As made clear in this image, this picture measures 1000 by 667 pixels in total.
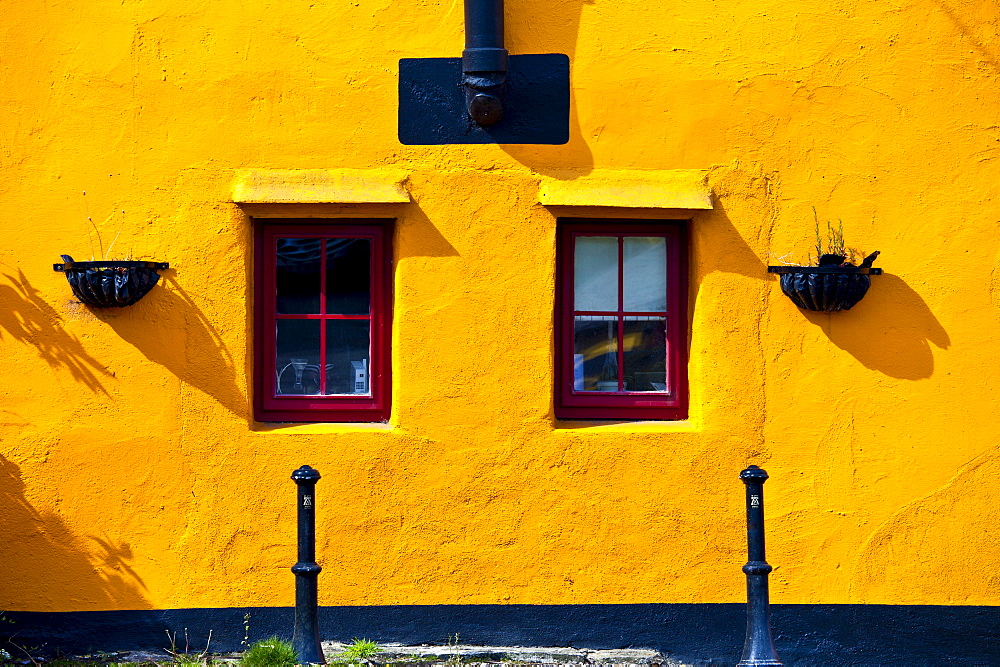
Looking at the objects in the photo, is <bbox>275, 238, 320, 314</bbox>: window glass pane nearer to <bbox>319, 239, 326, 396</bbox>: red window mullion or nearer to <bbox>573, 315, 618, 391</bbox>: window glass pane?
<bbox>319, 239, 326, 396</bbox>: red window mullion

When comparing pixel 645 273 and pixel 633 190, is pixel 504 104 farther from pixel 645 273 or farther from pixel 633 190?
pixel 645 273

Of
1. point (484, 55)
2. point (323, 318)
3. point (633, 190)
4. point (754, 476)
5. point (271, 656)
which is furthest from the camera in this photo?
point (323, 318)

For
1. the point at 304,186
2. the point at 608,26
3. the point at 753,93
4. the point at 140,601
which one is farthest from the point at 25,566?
the point at 753,93

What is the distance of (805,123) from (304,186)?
8.86 feet

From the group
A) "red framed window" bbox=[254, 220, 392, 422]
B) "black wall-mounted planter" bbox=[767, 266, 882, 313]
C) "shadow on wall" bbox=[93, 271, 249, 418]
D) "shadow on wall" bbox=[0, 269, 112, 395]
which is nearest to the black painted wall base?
"red framed window" bbox=[254, 220, 392, 422]

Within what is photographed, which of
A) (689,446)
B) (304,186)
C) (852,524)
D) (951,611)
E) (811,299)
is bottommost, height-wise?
(951,611)

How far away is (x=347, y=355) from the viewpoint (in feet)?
20.7

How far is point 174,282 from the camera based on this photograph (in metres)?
6.05

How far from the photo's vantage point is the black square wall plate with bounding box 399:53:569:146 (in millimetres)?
6105

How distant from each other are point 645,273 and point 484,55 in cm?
148

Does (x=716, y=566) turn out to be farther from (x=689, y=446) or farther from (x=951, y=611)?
(x=951, y=611)

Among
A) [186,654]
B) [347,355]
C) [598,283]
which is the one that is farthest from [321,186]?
[186,654]

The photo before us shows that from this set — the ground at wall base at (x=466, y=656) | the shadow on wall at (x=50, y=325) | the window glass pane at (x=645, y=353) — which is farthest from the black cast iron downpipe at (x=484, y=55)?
the ground at wall base at (x=466, y=656)

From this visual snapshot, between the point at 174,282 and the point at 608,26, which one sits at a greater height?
the point at 608,26
